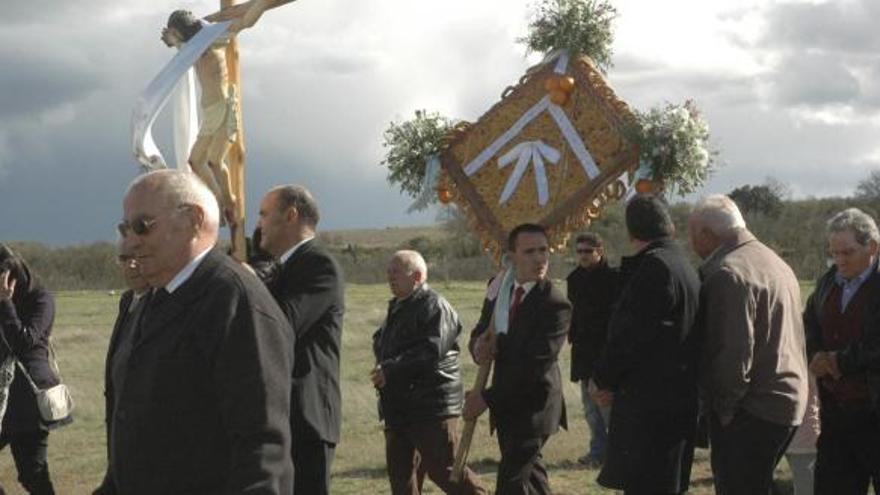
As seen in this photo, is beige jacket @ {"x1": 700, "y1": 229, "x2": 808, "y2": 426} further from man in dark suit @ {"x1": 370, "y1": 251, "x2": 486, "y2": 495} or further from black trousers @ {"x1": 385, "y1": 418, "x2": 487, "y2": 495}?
man in dark suit @ {"x1": 370, "y1": 251, "x2": 486, "y2": 495}

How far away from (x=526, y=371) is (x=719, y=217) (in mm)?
1299

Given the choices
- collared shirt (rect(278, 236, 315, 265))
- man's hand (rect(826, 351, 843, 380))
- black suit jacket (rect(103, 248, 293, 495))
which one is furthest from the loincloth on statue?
man's hand (rect(826, 351, 843, 380))

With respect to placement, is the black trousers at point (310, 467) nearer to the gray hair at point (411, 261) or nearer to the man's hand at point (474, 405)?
the man's hand at point (474, 405)

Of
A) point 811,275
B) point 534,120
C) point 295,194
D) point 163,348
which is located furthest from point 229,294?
point 811,275

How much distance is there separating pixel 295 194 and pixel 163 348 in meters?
2.25

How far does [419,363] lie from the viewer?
7809 millimetres

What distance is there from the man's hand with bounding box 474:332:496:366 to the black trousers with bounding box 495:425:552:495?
0.38 metres

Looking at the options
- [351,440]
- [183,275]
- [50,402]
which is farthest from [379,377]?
[351,440]

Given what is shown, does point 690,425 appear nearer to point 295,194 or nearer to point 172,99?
point 295,194

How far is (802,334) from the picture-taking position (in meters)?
6.22

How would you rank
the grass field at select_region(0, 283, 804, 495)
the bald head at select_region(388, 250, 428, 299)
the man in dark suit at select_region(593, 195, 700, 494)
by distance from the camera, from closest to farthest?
the man in dark suit at select_region(593, 195, 700, 494)
the bald head at select_region(388, 250, 428, 299)
the grass field at select_region(0, 283, 804, 495)

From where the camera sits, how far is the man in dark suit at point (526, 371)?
6.71m

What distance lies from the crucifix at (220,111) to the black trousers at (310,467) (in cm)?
108

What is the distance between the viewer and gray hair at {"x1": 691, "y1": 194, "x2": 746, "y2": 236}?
243 inches
